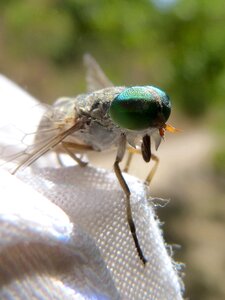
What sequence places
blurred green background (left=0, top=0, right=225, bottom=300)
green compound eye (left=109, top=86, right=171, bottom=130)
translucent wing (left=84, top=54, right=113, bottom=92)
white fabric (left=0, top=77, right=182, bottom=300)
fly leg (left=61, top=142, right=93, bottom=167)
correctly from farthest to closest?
blurred green background (left=0, top=0, right=225, bottom=300) < translucent wing (left=84, top=54, right=113, bottom=92) < fly leg (left=61, top=142, right=93, bottom=167) < green compound eye (left=109, top=86, right=171, bottom=130) < white fabric (left=0, top=77, right=182, bottom=300)

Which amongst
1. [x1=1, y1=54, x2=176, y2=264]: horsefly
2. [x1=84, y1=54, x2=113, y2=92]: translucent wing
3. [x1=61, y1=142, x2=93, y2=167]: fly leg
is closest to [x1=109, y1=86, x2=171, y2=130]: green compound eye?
[x1=1, y1=54, x2=176, y2=264]: horsefly

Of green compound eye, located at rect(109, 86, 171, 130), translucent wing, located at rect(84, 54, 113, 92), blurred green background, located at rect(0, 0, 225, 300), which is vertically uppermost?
green compound eye, located at rect(109, 86, 171, 130)

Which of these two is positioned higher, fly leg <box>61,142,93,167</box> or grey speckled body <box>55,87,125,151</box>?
grey speckled body <box>55,87,125,151</box>

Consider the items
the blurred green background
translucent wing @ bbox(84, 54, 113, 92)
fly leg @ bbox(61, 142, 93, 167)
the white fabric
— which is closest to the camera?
the white fabric

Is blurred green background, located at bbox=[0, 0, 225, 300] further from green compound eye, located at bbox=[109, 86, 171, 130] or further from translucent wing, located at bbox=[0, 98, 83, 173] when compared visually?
green compound eye, located at bbox=[109, 86, 171, 130]

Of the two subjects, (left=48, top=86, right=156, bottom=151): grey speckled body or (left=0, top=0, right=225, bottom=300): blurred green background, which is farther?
(left=0, top=0, right=225, bottom=300): blurred green background

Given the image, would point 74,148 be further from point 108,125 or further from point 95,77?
point 95,77

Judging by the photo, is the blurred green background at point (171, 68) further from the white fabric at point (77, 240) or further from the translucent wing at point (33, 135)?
the white fabric at point (77, 240)

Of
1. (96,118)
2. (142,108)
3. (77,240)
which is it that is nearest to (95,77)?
(96,118)
